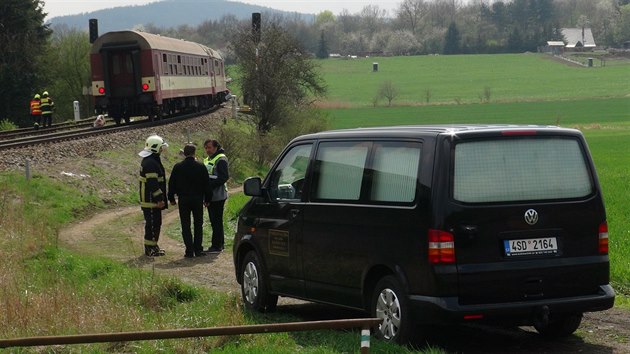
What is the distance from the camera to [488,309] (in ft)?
26.9

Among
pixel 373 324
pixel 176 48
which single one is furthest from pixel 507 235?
pixel 176 48

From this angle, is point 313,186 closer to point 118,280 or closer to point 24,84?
point 118,280

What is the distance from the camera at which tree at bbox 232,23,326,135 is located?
147 feet

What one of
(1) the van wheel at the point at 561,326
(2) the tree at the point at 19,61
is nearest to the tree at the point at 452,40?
(2) the tree at the point at 19,61

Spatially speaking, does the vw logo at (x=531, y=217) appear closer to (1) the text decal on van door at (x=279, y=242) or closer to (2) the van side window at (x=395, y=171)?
(2) the van side window at (x=395, y=171)

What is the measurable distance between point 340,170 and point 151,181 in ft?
22.0

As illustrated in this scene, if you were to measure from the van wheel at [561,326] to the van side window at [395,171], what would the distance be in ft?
5.36

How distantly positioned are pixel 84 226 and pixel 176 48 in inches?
842

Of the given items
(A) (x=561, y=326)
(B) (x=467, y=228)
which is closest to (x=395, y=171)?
(B) (x=467, y=228)

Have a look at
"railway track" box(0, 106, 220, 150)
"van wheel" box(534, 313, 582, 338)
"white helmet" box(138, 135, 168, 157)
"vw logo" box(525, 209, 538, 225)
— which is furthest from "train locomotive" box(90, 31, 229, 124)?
Result: "vw logo" box(525, 209, 538, 225)

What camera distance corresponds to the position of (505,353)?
28.0ft

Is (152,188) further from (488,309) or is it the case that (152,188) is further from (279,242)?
(488,309)

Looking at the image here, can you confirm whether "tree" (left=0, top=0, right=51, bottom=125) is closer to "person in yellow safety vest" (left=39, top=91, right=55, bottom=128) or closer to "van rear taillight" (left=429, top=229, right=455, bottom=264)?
"person in yellow safety vest" (left=39, top=91, right=55, bottom=128)

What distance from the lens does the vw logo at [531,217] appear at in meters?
8.42
